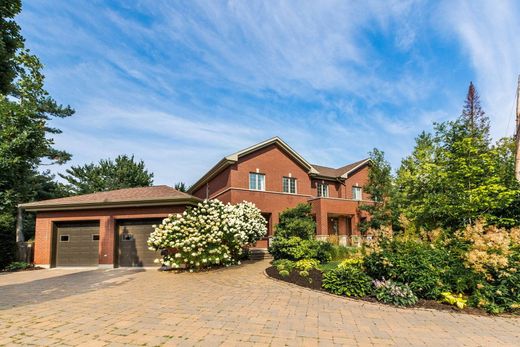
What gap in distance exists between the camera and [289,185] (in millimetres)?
23188

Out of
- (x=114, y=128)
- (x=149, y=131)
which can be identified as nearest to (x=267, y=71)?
(x=149, y=131)

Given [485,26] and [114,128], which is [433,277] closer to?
[485,26]

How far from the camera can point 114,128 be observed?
59.6 ft

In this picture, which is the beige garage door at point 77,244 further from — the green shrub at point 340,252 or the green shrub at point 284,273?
the green shrub at point 340,252

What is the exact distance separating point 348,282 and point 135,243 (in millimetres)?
10908

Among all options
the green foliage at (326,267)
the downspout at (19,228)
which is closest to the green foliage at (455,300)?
the green foliage at (326,267)

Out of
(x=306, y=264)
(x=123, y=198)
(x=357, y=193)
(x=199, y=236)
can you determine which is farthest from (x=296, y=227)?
(x=357, y=193)

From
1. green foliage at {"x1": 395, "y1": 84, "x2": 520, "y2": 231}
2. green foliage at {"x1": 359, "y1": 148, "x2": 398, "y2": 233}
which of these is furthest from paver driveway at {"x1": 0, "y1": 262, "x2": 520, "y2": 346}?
green foliage at {"x1": 359, "y1": 148, "x2": 398, "y2": 233}

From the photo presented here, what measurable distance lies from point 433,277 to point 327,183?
62.2 feet

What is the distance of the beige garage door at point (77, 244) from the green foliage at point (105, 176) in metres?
16.9

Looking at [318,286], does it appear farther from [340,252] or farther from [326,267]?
[340,252]

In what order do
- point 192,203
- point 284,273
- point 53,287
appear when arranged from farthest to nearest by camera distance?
point 192,203, point 284,273, point 53,287

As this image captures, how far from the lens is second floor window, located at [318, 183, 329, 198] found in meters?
25.5

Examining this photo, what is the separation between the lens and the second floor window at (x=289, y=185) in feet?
75.5
